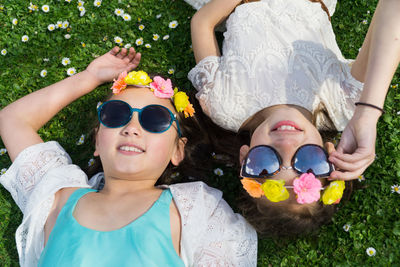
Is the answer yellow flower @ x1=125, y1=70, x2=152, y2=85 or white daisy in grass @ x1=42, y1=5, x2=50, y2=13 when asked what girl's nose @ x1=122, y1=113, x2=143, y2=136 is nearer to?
yellow flower @ x1=125, y1=70, x2=152, y2=85

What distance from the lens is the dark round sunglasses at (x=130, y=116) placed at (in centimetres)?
289

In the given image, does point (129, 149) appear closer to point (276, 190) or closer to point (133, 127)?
point (133, 127)

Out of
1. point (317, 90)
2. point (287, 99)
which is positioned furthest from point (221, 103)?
point (317, 90)

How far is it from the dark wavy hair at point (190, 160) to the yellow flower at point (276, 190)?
3.48ft

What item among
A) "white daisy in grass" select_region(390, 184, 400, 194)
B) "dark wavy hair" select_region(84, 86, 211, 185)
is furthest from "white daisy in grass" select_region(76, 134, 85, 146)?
"white daisy in grass" select_region(390, 184, 400, 194)

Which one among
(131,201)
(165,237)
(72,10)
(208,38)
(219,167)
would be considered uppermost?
(72,10)

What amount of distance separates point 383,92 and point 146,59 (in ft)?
7.83

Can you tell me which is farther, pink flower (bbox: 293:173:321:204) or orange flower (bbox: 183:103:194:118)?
orange flower (bbox: 183:103:194:118)

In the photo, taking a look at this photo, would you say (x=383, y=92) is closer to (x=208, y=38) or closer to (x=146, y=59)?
(x=208, y=38)

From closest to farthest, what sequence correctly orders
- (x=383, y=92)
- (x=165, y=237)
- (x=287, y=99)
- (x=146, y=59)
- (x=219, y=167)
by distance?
(x=383, y=92), (x=165, y=237), (x=287, y=99), (x=219, y=167), (x=146, y=59)

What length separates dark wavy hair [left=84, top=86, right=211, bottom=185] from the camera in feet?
11.1

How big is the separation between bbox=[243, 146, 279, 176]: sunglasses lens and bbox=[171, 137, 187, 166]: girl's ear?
734 millimetres

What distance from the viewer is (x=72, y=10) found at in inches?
167

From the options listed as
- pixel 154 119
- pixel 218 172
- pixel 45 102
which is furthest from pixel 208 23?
pixel 45 102
